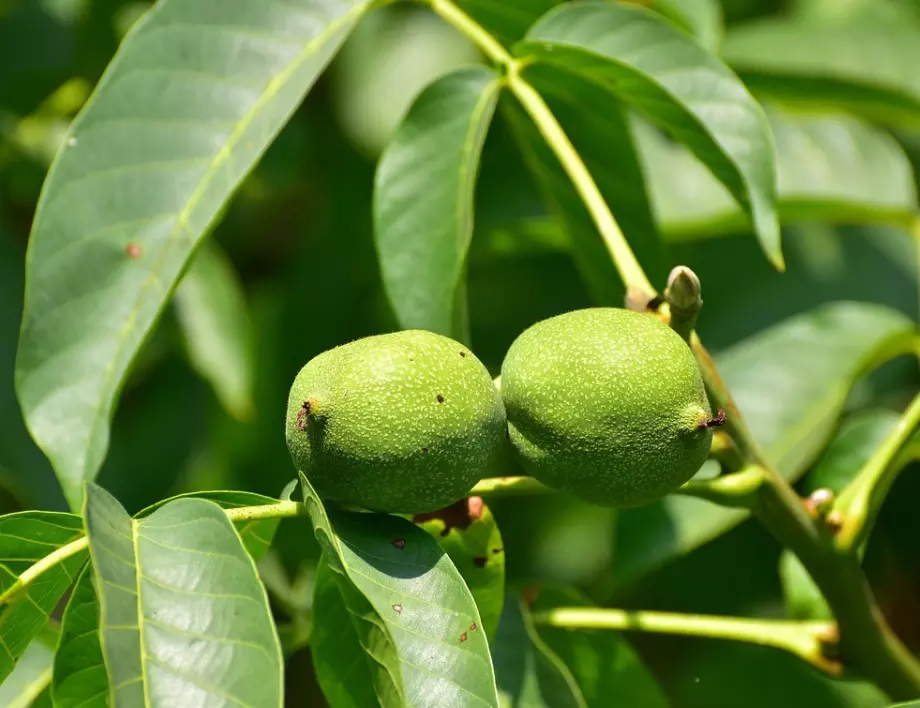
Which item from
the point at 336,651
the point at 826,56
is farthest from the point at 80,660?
the point at 826,56

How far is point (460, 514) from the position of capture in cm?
114

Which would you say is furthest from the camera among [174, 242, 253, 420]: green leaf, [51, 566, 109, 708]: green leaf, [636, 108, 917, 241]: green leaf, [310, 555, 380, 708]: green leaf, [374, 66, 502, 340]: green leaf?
[174, 242, 253, 420]: green leaf

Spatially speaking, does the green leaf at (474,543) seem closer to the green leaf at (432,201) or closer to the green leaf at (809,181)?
the green leaf at (432,201)

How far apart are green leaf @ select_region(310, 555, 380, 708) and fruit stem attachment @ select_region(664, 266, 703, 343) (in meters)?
0.44

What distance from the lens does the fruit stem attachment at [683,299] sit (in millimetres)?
1110

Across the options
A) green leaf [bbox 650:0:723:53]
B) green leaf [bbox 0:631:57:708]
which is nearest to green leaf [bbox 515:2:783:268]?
green leaf [bbox 650:0:723:53]

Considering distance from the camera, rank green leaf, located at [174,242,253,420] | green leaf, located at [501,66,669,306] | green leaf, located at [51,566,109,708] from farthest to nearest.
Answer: green leaf, located at [174,242,253,420] < green leaf, located at [501,66,669,306] < green leaf, located at [51,566,109,708]

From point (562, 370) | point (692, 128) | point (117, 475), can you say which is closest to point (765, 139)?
point (692, 128)

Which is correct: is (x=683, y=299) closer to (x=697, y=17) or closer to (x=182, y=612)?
(x=182, y=612)

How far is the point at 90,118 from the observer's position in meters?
1.28

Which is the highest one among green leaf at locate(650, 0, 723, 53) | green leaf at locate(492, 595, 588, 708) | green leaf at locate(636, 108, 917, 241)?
green leaf at locate(650, 0, 723, 53)

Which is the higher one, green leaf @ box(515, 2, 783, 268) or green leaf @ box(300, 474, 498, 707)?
green leaf @ box(515, 2, 783, 268)

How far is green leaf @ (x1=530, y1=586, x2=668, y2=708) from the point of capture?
1431 millimetres

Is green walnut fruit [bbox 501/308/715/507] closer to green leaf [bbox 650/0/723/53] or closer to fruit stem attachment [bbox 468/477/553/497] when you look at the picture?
fruit stem attachment [bbox 468/477/553/497]
